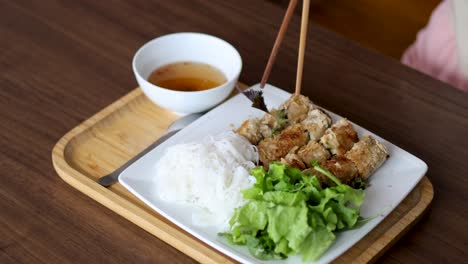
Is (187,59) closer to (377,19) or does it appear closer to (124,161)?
(124,161)

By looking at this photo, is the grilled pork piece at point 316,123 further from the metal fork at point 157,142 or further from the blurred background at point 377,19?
the blurred background at point 377,19

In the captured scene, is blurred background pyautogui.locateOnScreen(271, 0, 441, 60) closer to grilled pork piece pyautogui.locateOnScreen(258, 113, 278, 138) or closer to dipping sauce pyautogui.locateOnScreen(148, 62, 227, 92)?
dipping sauce pyautogui.locateOnScreen(148, 62, 227, 92)

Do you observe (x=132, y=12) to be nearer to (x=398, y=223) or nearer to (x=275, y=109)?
(x=275, y=109)

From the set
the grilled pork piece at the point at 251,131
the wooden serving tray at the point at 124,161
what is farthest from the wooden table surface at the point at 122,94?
the grilled pork piece at the point at 251,131

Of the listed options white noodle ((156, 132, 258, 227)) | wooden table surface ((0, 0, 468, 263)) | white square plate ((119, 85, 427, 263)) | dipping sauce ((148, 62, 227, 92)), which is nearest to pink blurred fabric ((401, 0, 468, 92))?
wooden table surface ((0, 0, 468, 263))

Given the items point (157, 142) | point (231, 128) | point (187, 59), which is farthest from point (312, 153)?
point (187, 59)

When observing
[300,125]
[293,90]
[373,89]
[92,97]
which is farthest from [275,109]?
[92,97]
